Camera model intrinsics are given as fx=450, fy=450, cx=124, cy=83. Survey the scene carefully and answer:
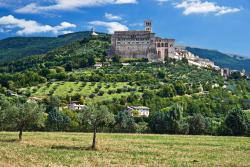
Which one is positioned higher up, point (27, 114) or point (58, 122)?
point (27, 114)

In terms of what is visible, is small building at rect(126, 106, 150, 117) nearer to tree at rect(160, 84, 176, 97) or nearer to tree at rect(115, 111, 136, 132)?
tree at rect(160, 84, 176, 97)

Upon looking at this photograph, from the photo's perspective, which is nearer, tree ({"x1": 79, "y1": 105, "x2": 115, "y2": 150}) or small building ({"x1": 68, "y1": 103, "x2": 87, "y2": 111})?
tree ({"x1": 79, "y1": 105, "x2": 115, "y2": 150})

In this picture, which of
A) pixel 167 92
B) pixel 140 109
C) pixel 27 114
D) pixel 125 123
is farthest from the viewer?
pixel 167 92

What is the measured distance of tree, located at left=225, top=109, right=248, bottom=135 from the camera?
10288 cm

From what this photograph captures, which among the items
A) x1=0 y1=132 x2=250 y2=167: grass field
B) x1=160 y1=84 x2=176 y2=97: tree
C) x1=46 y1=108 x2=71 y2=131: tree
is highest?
x1=160 y1=84 x2=176 y2=97: tree

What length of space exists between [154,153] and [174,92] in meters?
122

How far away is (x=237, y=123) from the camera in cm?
10344

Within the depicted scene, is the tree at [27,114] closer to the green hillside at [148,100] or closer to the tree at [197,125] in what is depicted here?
the green hillside at [148,100]

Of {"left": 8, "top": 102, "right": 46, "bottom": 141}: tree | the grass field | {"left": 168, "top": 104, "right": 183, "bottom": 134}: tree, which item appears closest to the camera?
the grass field

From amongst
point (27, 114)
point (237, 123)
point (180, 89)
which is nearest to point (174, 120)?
point (237, 123)

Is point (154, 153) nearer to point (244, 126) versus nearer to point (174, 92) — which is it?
point (244, 126)

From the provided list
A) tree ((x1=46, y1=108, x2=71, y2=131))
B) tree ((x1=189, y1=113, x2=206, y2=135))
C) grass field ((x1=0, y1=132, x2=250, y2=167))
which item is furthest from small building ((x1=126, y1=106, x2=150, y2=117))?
grass field ((x1=0, y1=132, x2=250, y2=167))

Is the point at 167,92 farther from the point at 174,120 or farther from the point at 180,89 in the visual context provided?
the point at 174,120

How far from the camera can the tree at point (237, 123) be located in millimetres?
102875
